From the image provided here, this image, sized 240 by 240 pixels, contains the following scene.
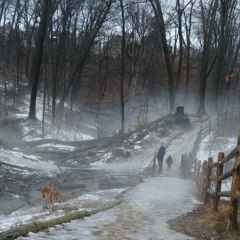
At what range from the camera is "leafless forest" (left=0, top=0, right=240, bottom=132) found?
118 ft

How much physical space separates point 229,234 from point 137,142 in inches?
911

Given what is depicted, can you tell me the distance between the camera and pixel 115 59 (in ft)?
226

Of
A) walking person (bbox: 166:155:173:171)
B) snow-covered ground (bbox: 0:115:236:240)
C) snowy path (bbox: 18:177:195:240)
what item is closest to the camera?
snowy path (bbox: 18:177:195:240)

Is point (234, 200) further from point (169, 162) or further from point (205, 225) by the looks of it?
point (169, 162)

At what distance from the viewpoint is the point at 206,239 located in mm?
7035

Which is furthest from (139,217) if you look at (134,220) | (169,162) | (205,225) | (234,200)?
(169,162)

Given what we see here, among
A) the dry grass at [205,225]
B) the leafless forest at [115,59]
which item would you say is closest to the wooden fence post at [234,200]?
the dry grass at [205,225]

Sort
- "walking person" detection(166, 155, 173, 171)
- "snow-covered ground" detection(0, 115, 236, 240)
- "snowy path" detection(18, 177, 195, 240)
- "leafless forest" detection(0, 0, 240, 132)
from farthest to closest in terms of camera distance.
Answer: "leafless forest" detection(0, 0, 240, 132)
"walking person" detection(166, 155, 173, 171)
"snow-covered ground" detection(0, 115, 236, 240)
"snowy path" detection(18, 177, 195, 240)

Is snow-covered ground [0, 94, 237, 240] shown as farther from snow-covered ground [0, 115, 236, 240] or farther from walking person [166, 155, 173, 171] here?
walking person [166, 155, 173, 171]

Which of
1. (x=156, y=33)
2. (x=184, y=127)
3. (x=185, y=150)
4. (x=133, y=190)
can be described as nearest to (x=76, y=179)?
(x=133, y=190)

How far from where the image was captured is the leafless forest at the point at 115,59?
36.1 metres

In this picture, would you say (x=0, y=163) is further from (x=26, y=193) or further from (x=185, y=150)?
(x=185, y=150)

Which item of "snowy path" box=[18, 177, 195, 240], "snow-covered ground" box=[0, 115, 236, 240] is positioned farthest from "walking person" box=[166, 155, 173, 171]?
"snowy path" box=[18, 177, 195, 240]

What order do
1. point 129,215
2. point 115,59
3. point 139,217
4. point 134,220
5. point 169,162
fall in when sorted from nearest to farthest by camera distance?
point 134,220
point 139,217
point 129,215
point 169,162
point 115,59
